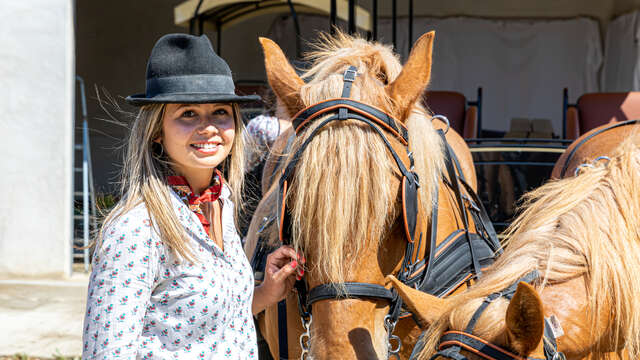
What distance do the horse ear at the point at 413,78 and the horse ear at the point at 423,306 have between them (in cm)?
68

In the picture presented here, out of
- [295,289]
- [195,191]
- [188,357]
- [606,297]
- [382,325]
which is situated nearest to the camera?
[606,297]

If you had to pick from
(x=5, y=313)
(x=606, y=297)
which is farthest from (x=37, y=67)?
(x=606, y=297)

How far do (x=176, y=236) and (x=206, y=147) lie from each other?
10.3 inches

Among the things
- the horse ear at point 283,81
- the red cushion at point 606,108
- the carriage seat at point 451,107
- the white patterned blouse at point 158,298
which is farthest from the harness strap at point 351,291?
the carriage seat at point 451,107

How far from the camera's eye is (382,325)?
1745 mm

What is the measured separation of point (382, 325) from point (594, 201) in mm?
648

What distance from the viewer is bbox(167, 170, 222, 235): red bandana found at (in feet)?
5.06

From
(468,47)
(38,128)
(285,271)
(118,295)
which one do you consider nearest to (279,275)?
(285,271)

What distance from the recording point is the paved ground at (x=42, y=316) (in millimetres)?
4805

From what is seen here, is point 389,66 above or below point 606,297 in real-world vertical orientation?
above

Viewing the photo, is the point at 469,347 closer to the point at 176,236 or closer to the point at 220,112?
the point at 176,236

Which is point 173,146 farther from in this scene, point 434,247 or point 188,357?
point 434,247

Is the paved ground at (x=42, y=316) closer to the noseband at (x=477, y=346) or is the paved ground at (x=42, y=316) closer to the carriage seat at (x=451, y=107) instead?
the carriage seat at (x=451, y=107)

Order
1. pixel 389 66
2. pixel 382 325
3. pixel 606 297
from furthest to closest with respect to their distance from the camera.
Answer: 1. pixel 389 66
2. pixel 382 325
3. pixel 606 297
